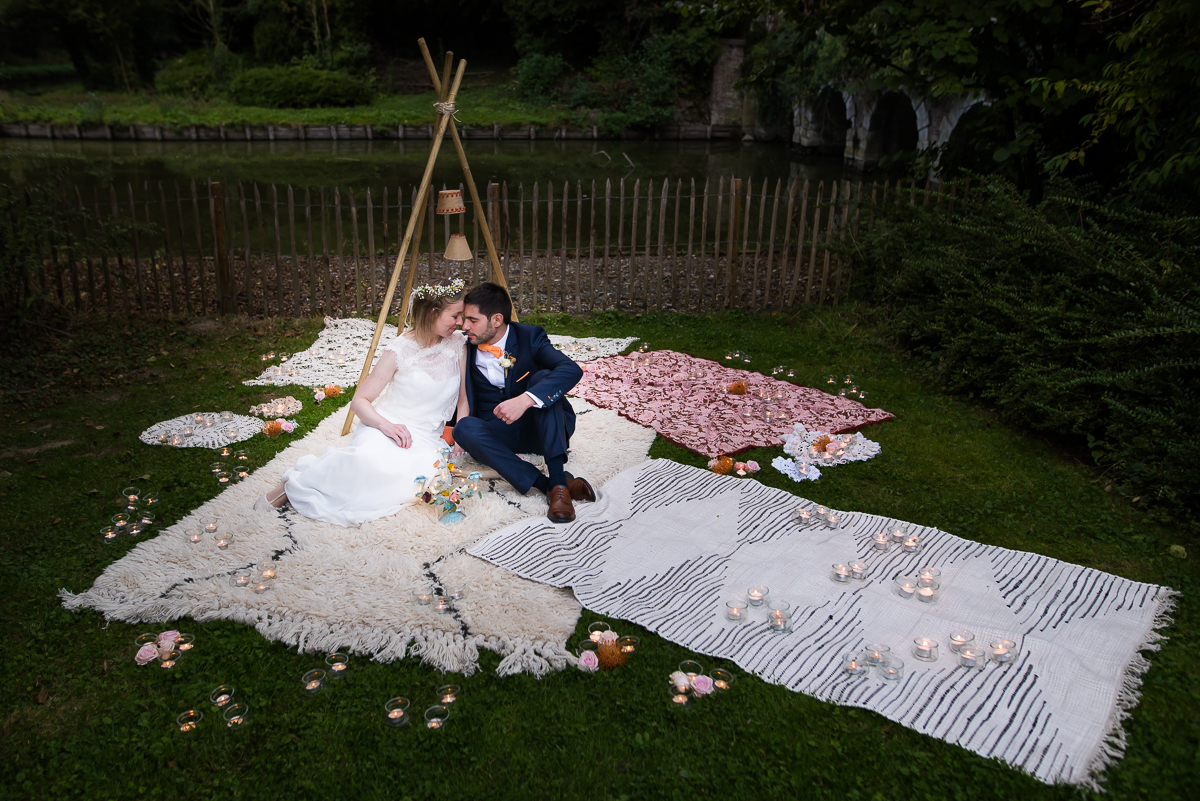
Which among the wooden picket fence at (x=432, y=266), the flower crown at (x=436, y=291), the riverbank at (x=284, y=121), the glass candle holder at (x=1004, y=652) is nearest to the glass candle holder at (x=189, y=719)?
the flower crown at (x=436, y=291)

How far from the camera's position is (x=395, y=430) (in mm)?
4273

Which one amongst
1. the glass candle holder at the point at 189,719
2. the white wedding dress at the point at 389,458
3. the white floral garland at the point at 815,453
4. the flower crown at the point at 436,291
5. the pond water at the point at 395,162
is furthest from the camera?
the pond water at the point at 395,162

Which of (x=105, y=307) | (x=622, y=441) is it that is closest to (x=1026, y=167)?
(x=622, y=441)

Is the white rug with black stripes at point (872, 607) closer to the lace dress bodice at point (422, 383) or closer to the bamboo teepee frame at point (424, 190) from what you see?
the lace dress bodice at point (422, 383)

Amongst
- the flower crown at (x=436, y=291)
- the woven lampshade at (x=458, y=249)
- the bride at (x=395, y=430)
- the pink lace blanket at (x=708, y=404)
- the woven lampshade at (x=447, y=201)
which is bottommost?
the pink lace blanket at (x=708, y=404)

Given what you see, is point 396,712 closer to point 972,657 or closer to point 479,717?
point 479,717

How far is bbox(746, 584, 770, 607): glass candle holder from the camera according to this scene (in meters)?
3.58

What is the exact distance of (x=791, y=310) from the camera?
8.45 metres

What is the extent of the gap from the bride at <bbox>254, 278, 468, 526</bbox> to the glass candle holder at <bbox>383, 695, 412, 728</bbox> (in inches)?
55.1

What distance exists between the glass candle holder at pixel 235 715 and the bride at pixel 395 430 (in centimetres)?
132

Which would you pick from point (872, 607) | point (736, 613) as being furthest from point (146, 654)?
point (872, 607)

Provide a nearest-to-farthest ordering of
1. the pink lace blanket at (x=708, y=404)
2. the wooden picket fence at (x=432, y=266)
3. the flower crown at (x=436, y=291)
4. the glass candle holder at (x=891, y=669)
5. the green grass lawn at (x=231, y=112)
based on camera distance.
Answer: the glass candle holder at (x=891, y=669), the flower crown at (x=436, y=291), the pink lace blanket at (x=708, y=404), the wooden picket fence at (x=432, y=266), the green grass lawn at (x=231, y=112)

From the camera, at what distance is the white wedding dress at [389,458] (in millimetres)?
4207

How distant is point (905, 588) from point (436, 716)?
216 centimetres
